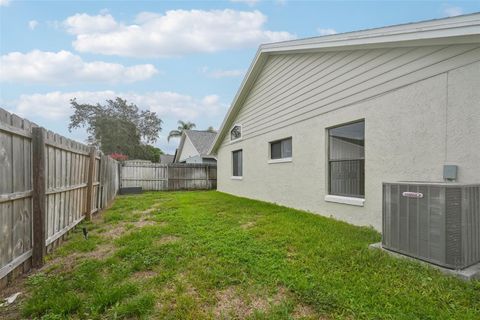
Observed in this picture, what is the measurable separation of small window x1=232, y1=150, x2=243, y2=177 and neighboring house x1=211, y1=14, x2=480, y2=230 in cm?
250

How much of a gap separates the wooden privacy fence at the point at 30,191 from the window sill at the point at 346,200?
541cm

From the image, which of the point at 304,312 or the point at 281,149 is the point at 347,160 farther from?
the point at 304,312

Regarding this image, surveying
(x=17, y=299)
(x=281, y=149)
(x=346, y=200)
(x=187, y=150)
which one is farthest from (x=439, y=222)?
(x=187, y=150)

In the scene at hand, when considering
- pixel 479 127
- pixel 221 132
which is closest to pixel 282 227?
pixel 479 127

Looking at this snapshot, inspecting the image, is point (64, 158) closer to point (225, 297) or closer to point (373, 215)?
point (225, 297)

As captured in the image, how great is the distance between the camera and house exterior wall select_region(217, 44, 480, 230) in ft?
12.2

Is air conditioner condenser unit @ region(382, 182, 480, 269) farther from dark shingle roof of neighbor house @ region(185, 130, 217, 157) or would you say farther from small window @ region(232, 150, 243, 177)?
dark shingle roof of neighbor house @ region(185, 130, 217, 157)

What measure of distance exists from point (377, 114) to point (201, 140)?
62.2 feet

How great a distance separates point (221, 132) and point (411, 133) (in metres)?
9.99

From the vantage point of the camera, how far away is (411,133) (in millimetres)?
4391

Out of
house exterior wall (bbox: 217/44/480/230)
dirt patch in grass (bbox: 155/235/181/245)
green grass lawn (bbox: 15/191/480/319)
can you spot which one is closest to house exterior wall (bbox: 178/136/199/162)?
house exterior wall (bbox: 217/44/480/230)

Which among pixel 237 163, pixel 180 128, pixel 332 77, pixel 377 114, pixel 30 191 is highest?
pixel 180 128

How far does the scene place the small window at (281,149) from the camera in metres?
8.33

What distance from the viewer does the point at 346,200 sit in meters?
5.74
